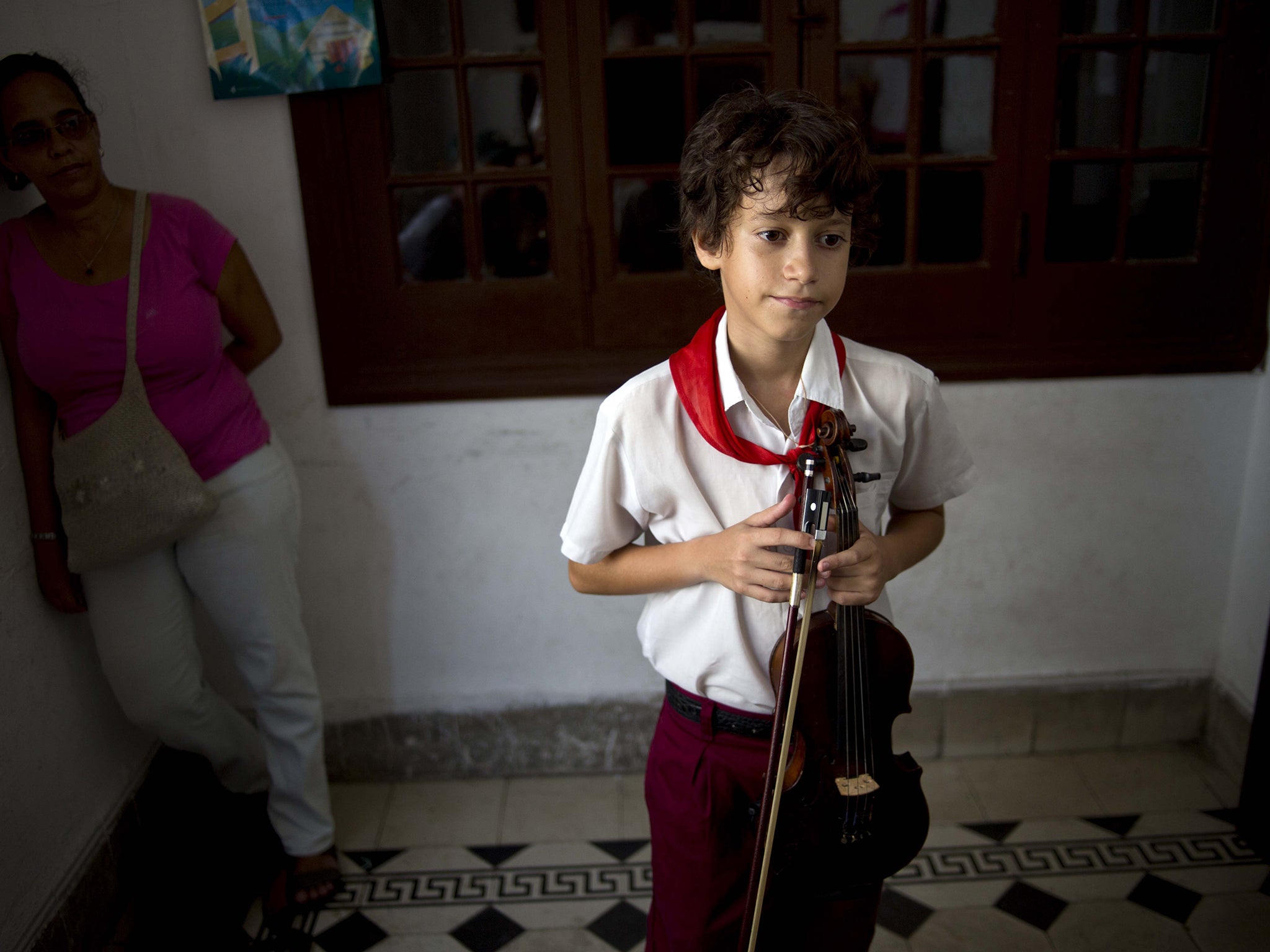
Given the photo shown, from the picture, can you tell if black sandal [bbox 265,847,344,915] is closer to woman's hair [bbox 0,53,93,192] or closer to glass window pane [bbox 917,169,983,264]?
woman's hair [bbox 0,53,93,192]

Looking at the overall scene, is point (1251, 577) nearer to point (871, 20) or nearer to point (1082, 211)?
point (1082, 211)

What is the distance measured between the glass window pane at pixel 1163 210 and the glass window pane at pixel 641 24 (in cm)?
108

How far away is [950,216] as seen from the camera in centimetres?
221

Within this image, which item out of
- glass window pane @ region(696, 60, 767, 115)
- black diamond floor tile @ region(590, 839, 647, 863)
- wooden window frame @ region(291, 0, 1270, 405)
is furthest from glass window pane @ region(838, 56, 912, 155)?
black diamond floor tile @ region(590, 839, 647, 863)

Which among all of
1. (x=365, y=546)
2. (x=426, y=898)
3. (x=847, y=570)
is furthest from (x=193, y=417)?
(x=847, y=570)

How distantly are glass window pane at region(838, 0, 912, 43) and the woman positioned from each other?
1.35 m

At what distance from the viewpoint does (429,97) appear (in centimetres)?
210

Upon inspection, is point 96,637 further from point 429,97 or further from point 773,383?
point 773,383

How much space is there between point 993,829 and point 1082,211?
1417 mm

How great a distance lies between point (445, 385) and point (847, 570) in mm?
1312

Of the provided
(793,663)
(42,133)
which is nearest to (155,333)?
(42,133)

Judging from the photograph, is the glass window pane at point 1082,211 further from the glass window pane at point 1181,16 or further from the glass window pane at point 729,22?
the glass window pane at point 729,22

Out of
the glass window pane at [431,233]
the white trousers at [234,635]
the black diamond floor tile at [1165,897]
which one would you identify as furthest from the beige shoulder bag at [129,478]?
the black diamond floor tile at [1165,897]

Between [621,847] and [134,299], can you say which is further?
[621,847]
